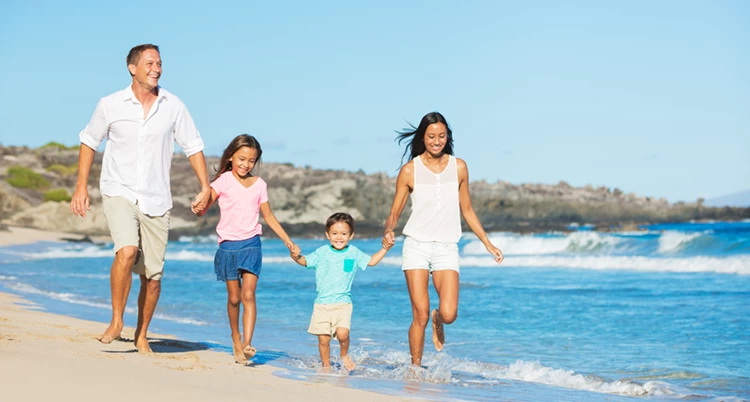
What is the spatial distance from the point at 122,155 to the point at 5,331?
187 cm

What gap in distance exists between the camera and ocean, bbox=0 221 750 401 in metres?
6.90

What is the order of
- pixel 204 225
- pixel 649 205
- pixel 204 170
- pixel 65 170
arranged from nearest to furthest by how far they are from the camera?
pixel 204 170
pixel 204 225
pixel 65 170
pixel 649 205

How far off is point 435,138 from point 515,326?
16.6 feet

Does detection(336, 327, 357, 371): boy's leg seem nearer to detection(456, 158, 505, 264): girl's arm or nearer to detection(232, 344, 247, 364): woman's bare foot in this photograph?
detection(232, 344, 247, 364): woman's bare foot

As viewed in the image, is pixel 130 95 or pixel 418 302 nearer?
pixel 130 95

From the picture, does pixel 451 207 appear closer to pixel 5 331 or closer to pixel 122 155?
pixel 122 155

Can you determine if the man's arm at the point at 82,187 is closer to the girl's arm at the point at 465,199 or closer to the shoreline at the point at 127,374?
the shoreline at the point at 127,374

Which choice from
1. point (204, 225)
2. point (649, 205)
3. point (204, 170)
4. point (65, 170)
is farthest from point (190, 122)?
point (649, 205)

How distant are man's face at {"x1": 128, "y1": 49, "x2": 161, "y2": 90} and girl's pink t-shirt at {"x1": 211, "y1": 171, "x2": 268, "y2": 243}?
3.24 ft

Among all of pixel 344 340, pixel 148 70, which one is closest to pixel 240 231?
pixel 344 340

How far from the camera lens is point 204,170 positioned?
21.5 feet

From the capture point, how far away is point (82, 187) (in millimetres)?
6148

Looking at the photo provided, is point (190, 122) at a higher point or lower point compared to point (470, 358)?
higher

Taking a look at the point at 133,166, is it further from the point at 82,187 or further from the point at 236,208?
the point at 236,208
